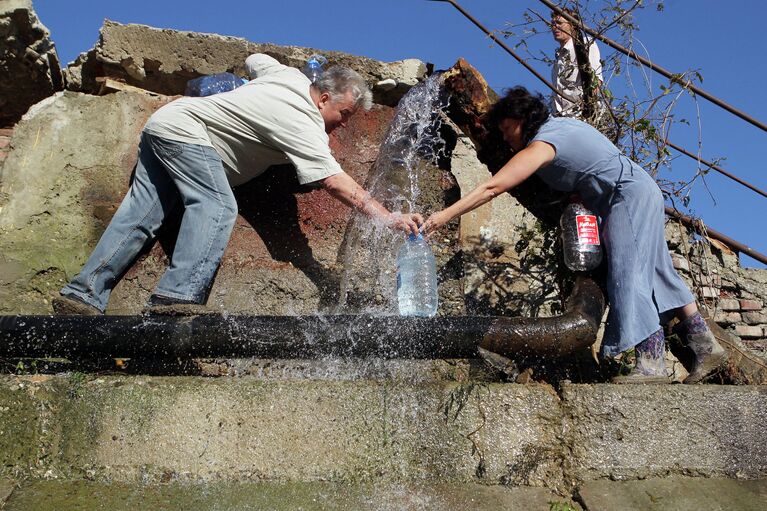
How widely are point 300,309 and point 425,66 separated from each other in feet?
5.92

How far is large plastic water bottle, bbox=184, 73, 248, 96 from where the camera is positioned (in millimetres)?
4266

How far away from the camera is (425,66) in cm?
484

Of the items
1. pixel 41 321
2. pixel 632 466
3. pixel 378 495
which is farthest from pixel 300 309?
pixel 632 466

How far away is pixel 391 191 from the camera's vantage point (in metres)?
4.61

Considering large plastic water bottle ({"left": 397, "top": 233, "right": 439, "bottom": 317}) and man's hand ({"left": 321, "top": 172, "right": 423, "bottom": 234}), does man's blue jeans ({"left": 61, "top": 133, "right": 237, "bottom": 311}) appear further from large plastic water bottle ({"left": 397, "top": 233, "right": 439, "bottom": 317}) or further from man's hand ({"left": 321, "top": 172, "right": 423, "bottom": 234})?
large plastic water bottle ({"left": 397, "top": 233, "right": 439, "bottom": 317})

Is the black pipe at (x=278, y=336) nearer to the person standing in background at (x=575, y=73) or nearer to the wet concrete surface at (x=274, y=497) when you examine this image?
the wet concrete surface at (x=274, y=497)

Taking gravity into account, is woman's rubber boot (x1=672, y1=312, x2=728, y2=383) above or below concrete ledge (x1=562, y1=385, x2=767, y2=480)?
above

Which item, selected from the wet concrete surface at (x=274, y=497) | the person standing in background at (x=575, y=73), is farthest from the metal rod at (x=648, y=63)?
the wet concrete surface at (x=274, y=497)

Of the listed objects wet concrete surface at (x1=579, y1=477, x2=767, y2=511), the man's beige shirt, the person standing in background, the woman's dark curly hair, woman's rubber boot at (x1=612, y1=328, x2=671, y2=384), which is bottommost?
wet concrete surface at (x1=579, y1=477, x2=767, y2=511)

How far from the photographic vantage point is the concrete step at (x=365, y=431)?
2719mm

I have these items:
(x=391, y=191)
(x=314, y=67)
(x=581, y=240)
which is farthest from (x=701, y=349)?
(x=314, y=67)

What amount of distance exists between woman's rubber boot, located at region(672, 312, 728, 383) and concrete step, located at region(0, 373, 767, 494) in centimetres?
58

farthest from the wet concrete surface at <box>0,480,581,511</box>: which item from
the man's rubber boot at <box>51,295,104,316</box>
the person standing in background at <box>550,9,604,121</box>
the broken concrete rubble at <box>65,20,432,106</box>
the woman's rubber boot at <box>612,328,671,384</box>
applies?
the broken concrete rubble at <box>65,20,432,106</box>

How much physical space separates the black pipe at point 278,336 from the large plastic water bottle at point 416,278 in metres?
0.97
